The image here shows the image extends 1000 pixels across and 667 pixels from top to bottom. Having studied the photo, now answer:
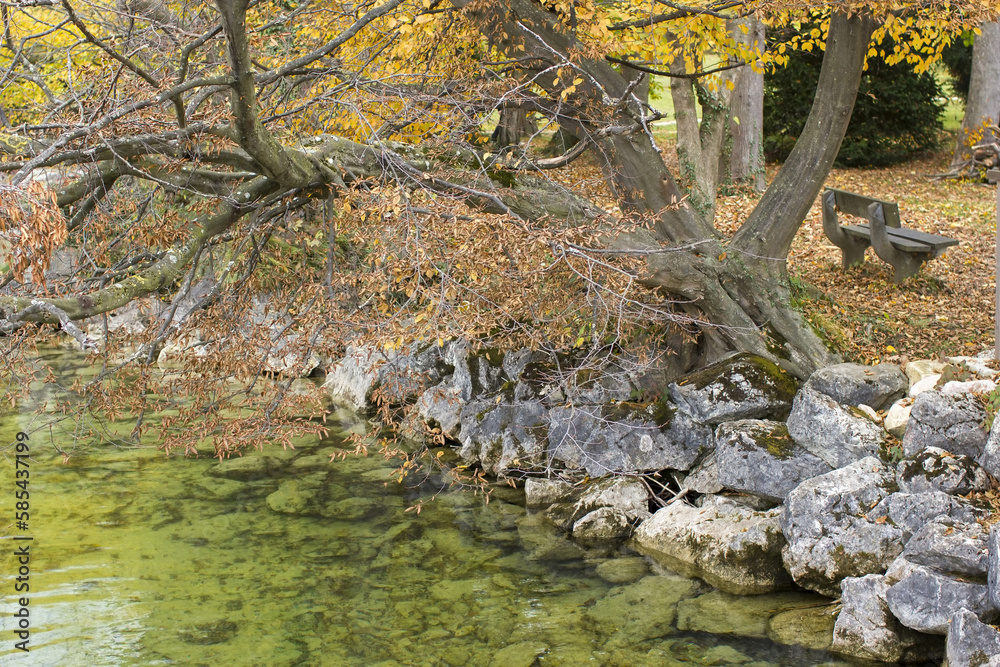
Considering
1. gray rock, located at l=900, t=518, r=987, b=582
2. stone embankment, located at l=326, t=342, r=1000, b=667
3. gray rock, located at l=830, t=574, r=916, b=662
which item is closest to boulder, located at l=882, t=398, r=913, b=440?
stone embankment, located at l=326, t=342, r=1000, b=667

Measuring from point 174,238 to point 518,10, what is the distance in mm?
3911

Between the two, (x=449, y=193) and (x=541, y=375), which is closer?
(x=449, y=193)

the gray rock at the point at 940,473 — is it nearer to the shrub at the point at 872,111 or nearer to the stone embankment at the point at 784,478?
the stone embankment at the point at 784,478

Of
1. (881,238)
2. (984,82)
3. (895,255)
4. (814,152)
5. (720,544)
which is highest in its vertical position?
(984,82)

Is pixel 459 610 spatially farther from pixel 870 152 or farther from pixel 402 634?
pixel 870 152

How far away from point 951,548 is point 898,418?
1.79m

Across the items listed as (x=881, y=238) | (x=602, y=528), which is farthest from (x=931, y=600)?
(x=881, y=238)

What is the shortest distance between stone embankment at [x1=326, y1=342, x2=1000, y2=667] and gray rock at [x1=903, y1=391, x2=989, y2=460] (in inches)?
0.4

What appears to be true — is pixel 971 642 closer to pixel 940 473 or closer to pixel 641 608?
pixel 940 473

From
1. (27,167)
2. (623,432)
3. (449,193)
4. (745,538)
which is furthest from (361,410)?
(27,167)

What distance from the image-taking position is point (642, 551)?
7.40m

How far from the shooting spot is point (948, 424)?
6426 mm

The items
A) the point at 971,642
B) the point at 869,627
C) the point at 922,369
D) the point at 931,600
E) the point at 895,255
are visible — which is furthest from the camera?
the point at 895,255

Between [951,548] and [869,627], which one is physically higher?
[951,548]
